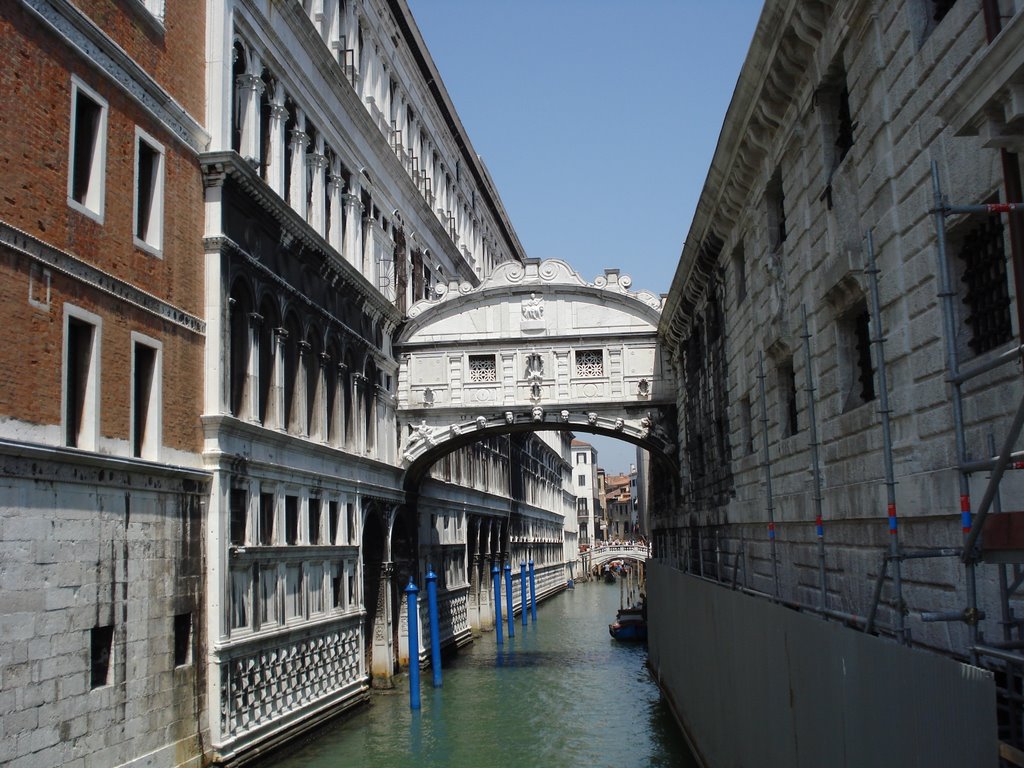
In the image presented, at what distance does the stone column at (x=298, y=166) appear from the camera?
20.4 m

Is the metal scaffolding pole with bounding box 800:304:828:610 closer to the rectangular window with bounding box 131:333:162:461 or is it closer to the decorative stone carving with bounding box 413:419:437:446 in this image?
the rectangular window with bounding box 131:333:162:461

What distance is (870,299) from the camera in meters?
9.25

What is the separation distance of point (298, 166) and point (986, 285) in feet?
49.2

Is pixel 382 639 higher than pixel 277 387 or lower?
lower

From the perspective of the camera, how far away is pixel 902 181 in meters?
8.99

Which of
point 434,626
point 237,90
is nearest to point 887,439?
point 237,90

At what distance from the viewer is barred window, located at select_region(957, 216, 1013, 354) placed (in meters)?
7.66

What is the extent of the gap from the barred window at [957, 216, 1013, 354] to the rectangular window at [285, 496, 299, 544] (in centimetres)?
1357

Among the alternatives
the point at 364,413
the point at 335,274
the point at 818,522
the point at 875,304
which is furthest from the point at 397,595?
the point at 875,304

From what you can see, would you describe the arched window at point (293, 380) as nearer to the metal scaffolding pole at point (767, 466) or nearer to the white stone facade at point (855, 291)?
the white stone facade at point (855, 291)

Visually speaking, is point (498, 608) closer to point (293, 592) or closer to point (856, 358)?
point (293, 592)

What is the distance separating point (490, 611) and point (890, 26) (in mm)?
35185

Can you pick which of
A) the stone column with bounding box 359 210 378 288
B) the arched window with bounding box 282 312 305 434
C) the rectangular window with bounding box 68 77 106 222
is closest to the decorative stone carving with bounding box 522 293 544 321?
the stone column with bounding box 359 210 378 288

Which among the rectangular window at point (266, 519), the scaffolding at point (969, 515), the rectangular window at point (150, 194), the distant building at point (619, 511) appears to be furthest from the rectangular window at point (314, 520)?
the distant building at point (619, 511)
